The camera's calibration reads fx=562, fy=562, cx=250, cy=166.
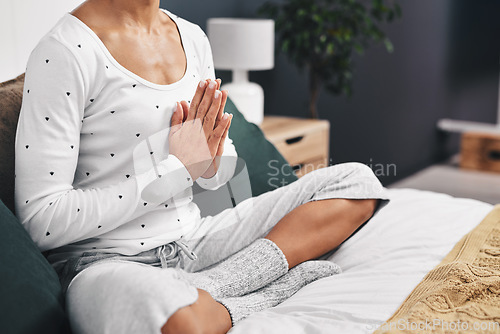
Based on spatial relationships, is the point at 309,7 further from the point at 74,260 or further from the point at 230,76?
the point at 74,260

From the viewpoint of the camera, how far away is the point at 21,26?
67.1 inches

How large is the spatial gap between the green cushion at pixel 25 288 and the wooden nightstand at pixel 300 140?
4.81ft

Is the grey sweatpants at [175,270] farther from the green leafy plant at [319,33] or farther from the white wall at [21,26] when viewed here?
the green leafy plant at [319,33]

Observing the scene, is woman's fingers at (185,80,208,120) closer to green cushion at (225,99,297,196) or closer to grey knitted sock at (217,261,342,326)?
grey knitted sock at (217,261,342,326)

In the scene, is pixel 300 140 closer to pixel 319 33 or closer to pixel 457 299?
pixel 319 33

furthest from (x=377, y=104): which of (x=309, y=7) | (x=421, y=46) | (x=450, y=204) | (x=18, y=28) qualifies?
(x=18, y=28)

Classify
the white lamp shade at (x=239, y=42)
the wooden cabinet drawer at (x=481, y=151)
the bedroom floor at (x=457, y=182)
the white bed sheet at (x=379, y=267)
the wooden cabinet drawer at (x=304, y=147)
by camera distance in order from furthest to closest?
1. the wooden cabinet drawer at (x=481, y=151)
2. the bedroom floor at (x=457, y=182)
3. the wooden cabinet drawer at (x=304, y=147)
4. the white lamp shade at (x=239, y=42)
5. the white bed sheet at (x=379, y=267)

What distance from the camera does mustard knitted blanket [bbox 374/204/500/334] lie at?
0.93 m

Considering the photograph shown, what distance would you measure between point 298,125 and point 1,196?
5.40 ft

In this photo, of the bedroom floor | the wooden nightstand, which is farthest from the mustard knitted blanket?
the bedroom floor

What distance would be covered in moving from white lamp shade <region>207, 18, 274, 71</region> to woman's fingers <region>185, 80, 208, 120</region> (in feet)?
4.11

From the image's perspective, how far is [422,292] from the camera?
1.10 metres

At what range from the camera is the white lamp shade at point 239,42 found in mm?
2342

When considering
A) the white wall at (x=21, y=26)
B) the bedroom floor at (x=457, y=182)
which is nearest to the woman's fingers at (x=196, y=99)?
the white wall at (x=21, y=26)
